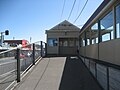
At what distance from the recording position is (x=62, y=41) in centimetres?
3203

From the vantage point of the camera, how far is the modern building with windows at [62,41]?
3091cm

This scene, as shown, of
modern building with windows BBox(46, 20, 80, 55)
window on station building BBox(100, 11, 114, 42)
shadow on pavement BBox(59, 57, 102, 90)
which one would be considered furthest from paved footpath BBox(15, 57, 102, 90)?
modern building with windows BBox(46, 20, 80, 55)

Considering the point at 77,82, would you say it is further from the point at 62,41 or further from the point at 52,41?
the point at 62,41

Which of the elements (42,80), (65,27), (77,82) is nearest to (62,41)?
(65,27)

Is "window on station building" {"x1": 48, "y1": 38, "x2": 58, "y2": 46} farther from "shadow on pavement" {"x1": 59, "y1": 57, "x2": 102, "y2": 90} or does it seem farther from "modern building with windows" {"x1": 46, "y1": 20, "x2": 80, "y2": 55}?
"shadow on pavement" {"x1": 59, "y1": 57, "x2": 102, "y2": 90}

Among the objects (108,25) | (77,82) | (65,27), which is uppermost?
(65,27)

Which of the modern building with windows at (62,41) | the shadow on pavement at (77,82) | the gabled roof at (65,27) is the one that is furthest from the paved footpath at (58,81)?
the gabled roof at (65,27)

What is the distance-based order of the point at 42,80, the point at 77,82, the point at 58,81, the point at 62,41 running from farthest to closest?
1. the point at 62,41
2. the point at 42,80
3. the point at 58,81
4. the point at 77,82

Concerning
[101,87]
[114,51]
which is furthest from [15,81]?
[114,51]

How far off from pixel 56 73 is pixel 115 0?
5.41 metres

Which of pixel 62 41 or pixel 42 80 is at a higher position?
pixel 62 41

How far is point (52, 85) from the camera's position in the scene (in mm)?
9852

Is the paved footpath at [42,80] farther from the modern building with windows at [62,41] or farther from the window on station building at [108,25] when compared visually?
the modern building with windows at [62,41]

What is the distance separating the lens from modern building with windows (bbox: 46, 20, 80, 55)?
1217 inches
